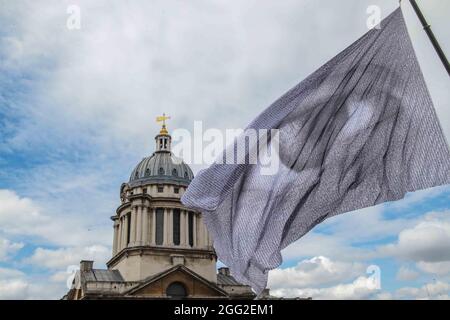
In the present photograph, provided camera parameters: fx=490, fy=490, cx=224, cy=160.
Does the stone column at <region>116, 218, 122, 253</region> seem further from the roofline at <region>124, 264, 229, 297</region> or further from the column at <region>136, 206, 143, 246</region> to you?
the roofline at <region>124, 264, 229, 297</region>

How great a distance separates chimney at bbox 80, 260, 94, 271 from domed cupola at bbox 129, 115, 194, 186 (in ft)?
36.8

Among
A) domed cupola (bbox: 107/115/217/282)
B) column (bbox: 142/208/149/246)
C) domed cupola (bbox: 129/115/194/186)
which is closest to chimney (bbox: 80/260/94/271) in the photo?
domed cupola (bbox: 107/115/217/282)

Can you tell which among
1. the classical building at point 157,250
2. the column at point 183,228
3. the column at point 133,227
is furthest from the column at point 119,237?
the column at point 183,228

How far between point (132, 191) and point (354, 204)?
5712cm

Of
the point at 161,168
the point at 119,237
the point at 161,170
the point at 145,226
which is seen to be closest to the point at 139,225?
the point at 145,226

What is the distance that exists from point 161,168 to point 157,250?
12.0 meters

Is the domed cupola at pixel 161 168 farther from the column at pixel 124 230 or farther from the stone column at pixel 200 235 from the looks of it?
the stone column at pixel 200 235

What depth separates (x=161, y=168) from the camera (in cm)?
6325

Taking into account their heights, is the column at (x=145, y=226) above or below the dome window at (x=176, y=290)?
above

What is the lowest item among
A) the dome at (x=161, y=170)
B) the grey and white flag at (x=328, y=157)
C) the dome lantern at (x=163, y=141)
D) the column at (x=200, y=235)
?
the grey and white flag at (x=328, y=157)

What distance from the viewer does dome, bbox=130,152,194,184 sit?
62406 mm

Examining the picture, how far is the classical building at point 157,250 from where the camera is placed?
5112 centimetres
